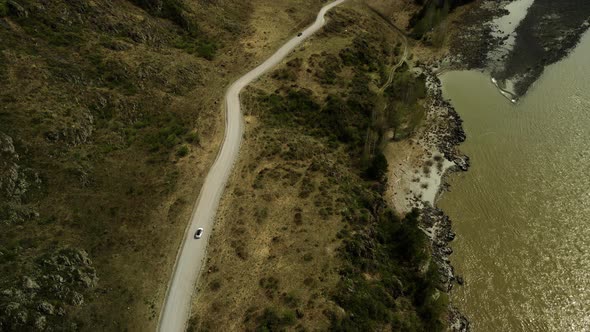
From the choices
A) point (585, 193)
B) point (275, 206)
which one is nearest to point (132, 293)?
point (275, 206)

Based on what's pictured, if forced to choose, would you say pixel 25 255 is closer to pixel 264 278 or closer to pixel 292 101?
pixel 264 278

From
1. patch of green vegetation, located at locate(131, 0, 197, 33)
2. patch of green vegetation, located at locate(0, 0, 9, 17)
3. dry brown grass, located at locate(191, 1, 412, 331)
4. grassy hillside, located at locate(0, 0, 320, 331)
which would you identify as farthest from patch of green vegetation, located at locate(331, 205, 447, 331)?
patch of green vegetation, located at locate(0, 0, 9, 17)

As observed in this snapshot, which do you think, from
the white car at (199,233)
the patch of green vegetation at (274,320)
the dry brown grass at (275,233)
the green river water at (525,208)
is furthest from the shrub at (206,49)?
the patch of green vegetation at (274,320)

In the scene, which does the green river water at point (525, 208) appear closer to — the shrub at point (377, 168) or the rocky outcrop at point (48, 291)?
the shrub at point (377, 168)

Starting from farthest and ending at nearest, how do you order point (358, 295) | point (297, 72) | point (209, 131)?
point (297, 72) < point (209, 131) < point (358, 295)

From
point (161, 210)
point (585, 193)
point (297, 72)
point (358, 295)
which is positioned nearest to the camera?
point (358, 295)
